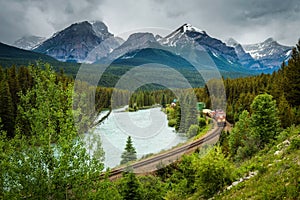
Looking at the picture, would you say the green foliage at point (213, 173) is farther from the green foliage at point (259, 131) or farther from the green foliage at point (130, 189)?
the green foliage at point (259, 131)

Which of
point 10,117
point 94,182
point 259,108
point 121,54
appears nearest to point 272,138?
point 259,108

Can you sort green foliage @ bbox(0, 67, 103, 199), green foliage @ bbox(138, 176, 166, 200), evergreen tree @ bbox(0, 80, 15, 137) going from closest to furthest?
green foliage @ bbox(0, 67, 103, 199) < green foliage @ bbox(138, 176, 166, 200) < evergreen tree @ bbox(0, 80, 15, 137)

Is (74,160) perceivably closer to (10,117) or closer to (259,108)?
(259,108)

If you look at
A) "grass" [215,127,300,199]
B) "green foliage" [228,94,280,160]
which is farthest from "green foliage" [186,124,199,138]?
"grass" [215,127,300,199]

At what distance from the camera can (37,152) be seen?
22.7ft

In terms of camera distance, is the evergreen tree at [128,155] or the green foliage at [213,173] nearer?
the green foliage at [213,173]

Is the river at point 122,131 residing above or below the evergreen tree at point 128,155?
above

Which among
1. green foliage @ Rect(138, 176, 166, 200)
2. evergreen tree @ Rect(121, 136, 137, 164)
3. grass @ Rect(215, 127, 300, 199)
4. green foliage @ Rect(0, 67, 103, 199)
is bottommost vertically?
green foliage @ Rect(138, 176, 166, 200)

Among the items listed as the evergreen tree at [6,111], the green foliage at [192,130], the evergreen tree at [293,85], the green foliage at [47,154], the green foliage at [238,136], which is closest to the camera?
the green foliage at [47,154]

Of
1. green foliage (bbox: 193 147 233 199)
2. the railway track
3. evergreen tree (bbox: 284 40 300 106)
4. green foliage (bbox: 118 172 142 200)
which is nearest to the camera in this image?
green foliage (bbox: 193 147 233 199)

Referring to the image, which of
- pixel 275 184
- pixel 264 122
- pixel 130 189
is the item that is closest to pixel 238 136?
pixel 264 122

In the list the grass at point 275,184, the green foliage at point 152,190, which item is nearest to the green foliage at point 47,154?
the grass at point 275,184

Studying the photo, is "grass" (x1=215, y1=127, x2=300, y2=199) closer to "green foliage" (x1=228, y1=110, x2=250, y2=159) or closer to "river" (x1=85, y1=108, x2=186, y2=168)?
"river" (x1=85, y1=108, x2=186, y2=168)

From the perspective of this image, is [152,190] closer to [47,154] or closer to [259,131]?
[47,154]
